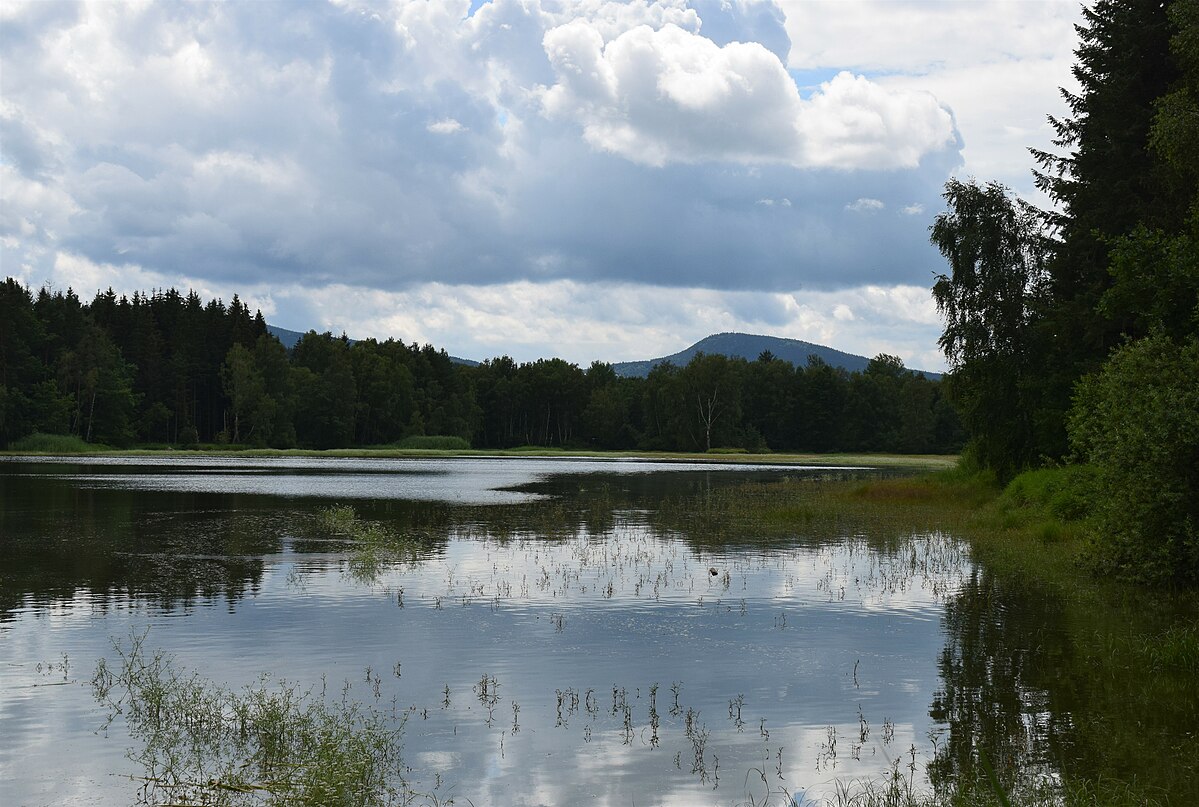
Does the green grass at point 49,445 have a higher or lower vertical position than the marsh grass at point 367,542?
higher

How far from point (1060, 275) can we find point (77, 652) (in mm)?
40072

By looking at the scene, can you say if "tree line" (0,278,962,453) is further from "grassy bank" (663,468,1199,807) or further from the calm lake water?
"grassy bank" (663,468,1199,807)

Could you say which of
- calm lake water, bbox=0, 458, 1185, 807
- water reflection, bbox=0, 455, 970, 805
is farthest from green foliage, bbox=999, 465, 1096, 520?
water reflection, bbox=0, 455, 970, 805

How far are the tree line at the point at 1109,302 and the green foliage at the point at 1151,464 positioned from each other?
4 centimetres

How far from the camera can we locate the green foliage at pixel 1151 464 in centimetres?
2241

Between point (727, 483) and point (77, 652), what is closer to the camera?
point (77, 652)

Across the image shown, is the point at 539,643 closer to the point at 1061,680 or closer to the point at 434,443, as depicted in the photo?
the point at 1061,680

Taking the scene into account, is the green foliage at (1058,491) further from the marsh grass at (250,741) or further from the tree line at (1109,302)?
the marsh grass at (250,741)

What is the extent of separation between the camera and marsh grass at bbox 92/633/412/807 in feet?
36.0

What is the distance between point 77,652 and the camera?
17781mm

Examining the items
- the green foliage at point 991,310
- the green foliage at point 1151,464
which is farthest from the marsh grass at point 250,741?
the green foliage at point 991,310

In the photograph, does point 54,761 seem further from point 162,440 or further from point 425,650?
point 162,440

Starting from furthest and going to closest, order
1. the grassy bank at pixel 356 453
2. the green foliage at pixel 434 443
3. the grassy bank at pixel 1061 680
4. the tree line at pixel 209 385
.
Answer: the green foliage at pixel 434 443
the tree line at pixel 209 385
the grassy bank at pixel 356 453
the grassy bank at pixel 1061 680

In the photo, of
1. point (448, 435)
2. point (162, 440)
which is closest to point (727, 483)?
point (162, 440)
